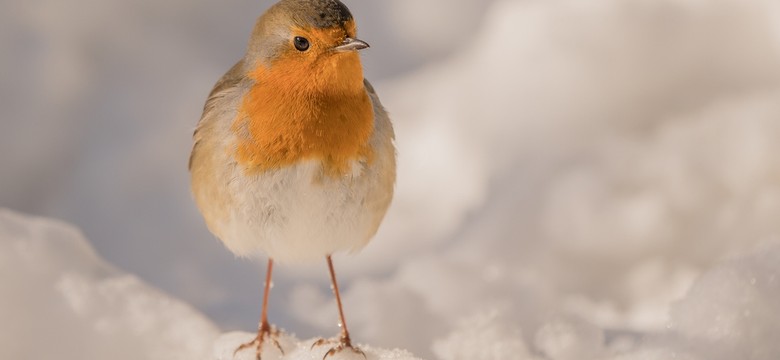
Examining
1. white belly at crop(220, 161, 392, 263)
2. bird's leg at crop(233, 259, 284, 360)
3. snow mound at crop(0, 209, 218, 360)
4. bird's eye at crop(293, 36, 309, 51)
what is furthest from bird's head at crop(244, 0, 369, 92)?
snow mound at crop(0, 209, 218, 360)

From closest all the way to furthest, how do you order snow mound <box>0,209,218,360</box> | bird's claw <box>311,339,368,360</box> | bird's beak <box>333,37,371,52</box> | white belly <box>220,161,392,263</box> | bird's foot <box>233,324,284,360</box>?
bird's beak <box>333,37,371,52</box>, white belly <box>220,161,392,263</box>, bird's claw <box>311,339,368,360</box>, bird's foot <box>233,324,284,360</box>, snow mound <box>0,209,218,360</box>

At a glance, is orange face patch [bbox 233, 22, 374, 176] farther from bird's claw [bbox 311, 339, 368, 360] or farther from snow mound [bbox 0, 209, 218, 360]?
snow mound [bbox 0, 209, 218, 360]

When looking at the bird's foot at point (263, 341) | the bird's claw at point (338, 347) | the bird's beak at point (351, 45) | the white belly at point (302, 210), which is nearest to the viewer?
the bird's beak at point (351, 45)

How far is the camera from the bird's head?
185cm

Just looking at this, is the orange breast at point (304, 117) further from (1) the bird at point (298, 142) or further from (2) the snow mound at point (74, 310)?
(2) the snow mound at point (74, 310)

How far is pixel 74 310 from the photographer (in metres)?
2.54

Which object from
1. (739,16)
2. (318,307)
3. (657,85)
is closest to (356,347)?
(318,307)

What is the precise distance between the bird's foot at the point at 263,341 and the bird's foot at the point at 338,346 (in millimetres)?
107

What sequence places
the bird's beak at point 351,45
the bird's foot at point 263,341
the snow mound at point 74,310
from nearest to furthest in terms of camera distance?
1. the bird's beak at point 351,45
2. the bird's foot at point 263,341
3. the snow mound at point 74,310

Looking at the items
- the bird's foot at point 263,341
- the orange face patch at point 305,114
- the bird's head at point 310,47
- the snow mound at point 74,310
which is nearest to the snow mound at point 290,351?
the bird's foot at point 263,341

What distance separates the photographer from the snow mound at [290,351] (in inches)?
84.4

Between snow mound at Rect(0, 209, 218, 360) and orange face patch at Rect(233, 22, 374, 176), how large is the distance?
2.42 ft

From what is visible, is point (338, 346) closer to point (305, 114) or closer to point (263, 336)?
point (263, 336)

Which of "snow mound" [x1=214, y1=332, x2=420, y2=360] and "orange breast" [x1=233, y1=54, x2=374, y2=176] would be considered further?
"snow mound" [x1=214, y1=332, x2=420, y2=360]
